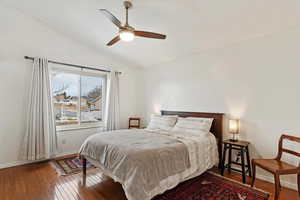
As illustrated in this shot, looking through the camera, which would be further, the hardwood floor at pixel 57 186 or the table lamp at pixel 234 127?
the table lamp at pixel 234 127

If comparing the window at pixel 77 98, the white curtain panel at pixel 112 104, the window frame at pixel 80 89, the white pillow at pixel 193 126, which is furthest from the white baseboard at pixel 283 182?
the window at pixel 77 98

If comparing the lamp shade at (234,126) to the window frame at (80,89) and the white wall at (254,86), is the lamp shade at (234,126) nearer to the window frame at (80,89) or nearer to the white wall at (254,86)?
the white wall at (254,86)

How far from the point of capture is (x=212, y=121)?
3.13 metres

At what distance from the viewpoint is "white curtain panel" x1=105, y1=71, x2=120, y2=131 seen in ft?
14.2

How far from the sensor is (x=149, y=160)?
6.08ft

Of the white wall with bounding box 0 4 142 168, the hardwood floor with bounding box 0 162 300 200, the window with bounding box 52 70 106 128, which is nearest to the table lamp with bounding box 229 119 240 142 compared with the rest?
the hardwood floor with bounding box 0 162 300 200

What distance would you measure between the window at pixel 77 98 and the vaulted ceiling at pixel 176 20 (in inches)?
39.1

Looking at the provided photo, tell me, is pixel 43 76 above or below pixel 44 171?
above

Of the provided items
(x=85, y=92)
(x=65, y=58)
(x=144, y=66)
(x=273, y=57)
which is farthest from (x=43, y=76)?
(x=273, y=57)

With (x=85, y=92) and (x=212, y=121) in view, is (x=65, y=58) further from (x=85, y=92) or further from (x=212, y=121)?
(x=212, y=121)

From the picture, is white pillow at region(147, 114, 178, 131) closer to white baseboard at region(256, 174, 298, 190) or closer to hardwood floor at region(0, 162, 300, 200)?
hardwood floor at region(0, 162, 300, 200)

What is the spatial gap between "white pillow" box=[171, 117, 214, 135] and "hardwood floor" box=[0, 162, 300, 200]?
913mm

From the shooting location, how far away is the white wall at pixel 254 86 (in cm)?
238

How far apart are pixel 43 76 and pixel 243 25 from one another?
12.9ft
